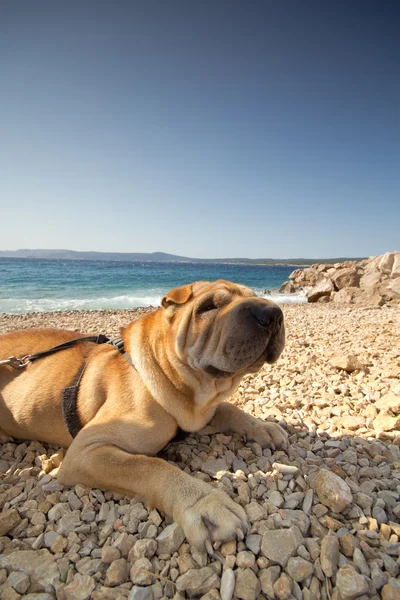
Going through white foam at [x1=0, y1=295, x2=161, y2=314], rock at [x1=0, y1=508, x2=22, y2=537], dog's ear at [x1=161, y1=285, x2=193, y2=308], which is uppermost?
dog's ear at [x1=161, y1=285, x2=193, y2=308]

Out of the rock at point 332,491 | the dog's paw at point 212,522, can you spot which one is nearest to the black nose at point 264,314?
the rock at point 332,491

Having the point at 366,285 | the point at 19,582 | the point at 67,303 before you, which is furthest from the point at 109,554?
the point at 67,303

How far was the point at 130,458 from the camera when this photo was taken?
7.59 feet

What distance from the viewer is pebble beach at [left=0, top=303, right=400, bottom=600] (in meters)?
1.60

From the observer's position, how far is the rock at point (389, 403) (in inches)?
132

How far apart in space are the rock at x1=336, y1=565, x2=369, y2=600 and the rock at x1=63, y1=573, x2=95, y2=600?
127cm

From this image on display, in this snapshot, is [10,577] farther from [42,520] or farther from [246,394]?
[246,394]

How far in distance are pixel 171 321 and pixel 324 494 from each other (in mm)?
1727

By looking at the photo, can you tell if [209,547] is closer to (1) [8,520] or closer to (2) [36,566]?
(2) [36,566]

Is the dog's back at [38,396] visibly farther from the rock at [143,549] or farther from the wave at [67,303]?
the wave at [67,303]

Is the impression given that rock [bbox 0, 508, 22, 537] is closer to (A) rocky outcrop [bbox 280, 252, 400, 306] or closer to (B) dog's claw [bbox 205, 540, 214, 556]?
(B) dog's claw [bbox 205, 540, 214, 556]

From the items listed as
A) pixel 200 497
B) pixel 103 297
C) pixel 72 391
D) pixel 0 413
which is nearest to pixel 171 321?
pixel 72 391

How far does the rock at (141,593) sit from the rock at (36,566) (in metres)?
0.43

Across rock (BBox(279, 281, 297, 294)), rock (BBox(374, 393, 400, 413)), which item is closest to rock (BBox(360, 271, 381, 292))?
rock (BBox(279, 281, 297, 294))
